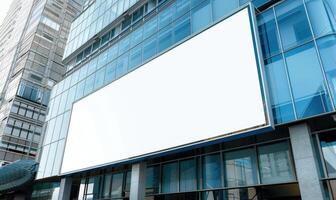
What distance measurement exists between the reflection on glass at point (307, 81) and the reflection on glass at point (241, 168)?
10.3ft

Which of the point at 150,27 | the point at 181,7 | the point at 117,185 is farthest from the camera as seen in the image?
the point at 150,27

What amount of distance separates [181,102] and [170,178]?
440 cm

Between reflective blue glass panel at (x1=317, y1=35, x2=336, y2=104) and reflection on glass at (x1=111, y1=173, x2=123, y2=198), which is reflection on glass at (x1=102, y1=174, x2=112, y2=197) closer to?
reflection on glass at (x1=111, y1=173, x2=123, y2=198)

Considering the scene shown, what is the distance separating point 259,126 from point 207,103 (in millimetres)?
3253

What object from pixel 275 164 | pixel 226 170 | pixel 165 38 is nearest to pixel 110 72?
pixel 165 38

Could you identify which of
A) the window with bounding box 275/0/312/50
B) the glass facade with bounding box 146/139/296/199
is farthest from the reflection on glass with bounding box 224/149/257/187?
the window with bounding box 275/0/312/50

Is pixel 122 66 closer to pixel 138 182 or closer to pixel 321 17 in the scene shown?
pixel 138 182

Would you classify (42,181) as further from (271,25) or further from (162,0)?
(271,25)

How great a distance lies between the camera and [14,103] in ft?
151

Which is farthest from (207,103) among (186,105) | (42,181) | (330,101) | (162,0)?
(42,181)

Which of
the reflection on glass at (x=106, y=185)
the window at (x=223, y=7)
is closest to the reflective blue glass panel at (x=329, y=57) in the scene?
the window at (x=223, y=7)

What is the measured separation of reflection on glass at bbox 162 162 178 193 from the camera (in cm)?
1542

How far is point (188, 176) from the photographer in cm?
1480

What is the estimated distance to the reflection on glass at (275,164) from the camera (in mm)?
11042
